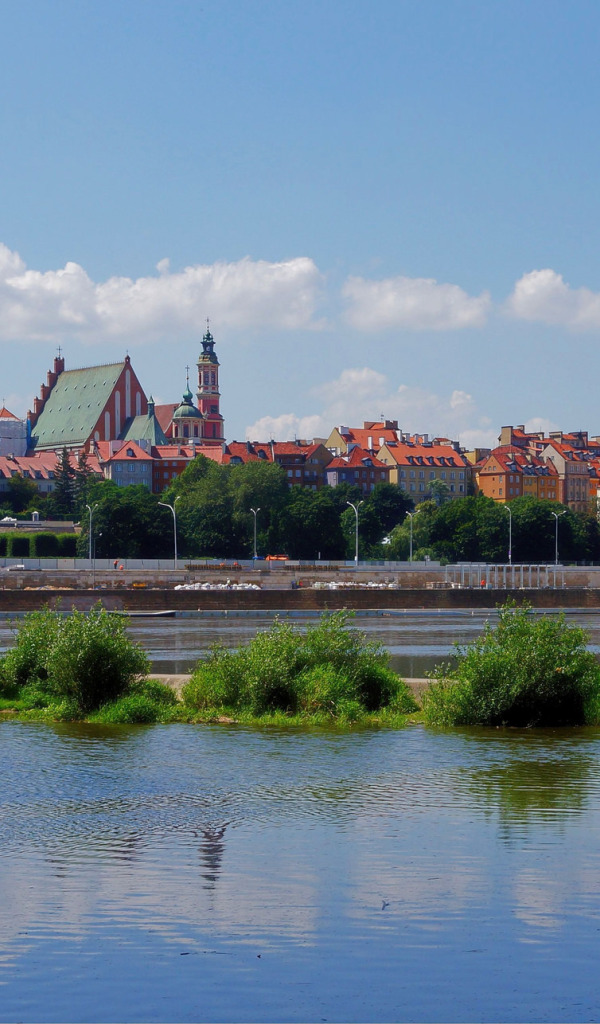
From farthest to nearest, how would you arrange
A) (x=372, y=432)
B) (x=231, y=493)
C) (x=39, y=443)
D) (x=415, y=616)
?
1. (x=39, y=443)
2. (x=372, y=432)
3. (x=231, y=493)
4. (x=415, y=616)

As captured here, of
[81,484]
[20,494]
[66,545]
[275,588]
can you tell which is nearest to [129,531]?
[66,545]

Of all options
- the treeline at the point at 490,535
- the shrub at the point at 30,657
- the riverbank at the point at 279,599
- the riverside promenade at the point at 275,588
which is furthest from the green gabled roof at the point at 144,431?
the shrub at the point at 30,657

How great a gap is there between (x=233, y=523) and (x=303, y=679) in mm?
90273

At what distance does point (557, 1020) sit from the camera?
8.48 meters

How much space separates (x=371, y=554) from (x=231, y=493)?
49.0ft

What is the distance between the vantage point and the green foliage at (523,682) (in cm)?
2094

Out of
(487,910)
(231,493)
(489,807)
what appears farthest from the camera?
(231,493)

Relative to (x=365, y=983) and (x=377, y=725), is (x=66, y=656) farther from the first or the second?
(x=365, y=983)

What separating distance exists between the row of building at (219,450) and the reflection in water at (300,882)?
453ft

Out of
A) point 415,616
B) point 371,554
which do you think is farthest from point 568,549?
point 415,616

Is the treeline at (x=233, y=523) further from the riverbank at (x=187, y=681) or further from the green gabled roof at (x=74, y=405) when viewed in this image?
the riverbank at (x=187, y=681)

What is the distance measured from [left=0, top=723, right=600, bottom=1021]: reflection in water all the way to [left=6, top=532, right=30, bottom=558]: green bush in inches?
3814

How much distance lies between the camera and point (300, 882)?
38.9ft

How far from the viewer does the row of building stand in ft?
538
